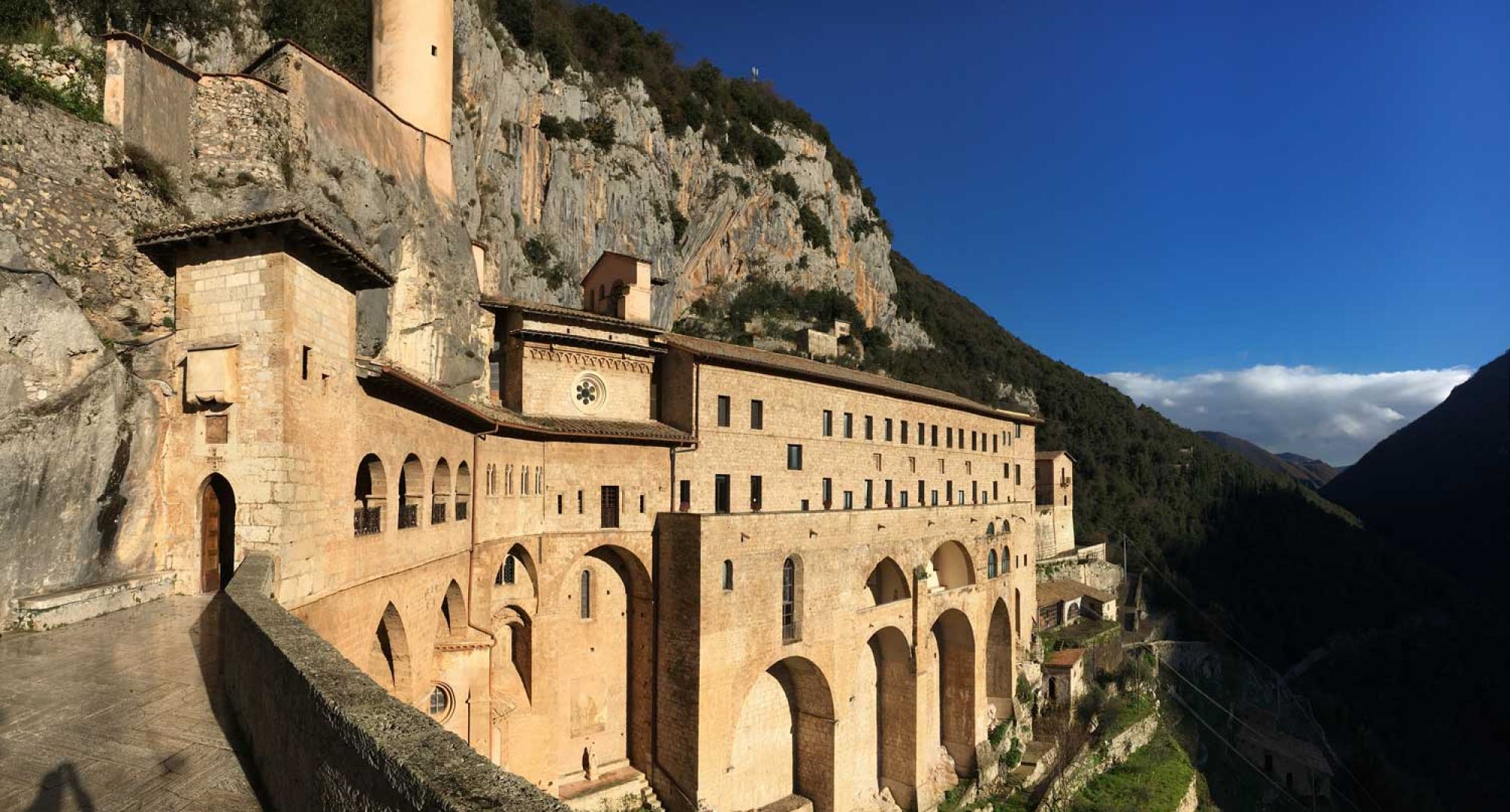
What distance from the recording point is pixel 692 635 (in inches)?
749

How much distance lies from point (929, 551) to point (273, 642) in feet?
79.0

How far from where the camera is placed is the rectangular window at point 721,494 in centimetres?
2255

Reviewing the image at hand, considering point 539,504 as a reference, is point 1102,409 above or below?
above

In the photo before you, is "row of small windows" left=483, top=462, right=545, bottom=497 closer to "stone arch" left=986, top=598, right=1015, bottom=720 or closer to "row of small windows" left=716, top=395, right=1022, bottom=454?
"row of small windows" left=716, top=395, right=1022, bottom=454

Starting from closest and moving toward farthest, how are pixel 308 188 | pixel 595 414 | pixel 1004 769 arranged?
pixel 308 188
pixel 595 414
pixel 1004 769

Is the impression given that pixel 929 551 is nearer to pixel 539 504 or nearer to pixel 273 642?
pixel 539 504

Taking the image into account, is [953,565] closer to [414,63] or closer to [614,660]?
[614,660]

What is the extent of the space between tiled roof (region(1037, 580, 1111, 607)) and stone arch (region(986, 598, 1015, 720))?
10921 mm

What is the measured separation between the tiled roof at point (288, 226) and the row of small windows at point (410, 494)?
3.03 meters

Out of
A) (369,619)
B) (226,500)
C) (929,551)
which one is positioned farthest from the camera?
(929,551)

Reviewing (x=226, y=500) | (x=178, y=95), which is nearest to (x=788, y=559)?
(x=226, y=500)

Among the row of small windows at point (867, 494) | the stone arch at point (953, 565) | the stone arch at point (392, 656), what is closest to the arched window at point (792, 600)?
the row of small windows at point (867, 494)

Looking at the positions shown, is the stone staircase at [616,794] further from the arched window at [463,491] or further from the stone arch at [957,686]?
the stone arch at [957,686]

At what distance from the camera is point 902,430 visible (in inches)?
1168
